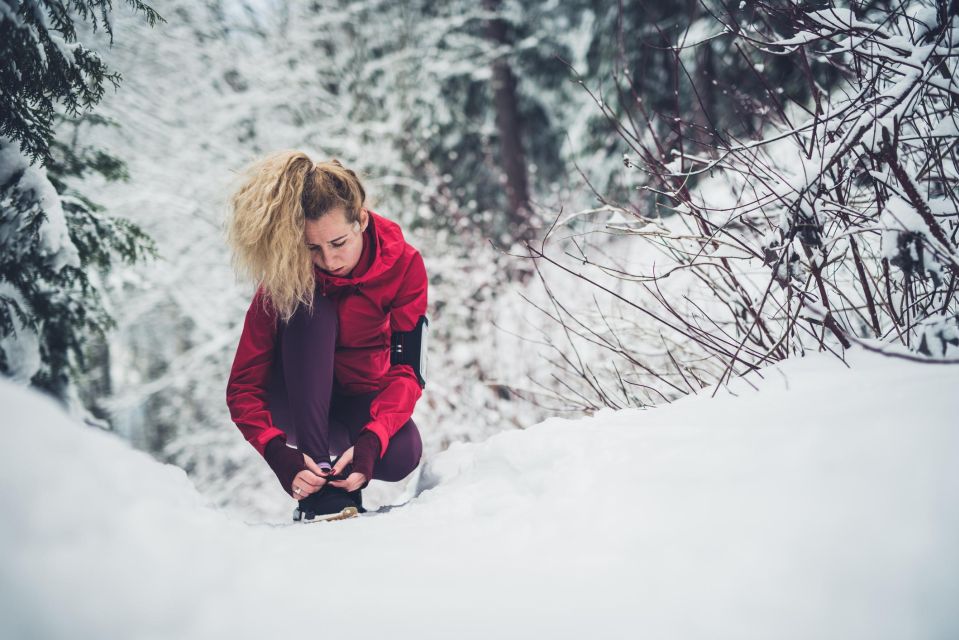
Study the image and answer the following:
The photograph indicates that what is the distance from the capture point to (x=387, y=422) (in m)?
1.82

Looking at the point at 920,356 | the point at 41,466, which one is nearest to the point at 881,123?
the point at 920,356

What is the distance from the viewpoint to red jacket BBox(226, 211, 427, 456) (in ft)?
5.82

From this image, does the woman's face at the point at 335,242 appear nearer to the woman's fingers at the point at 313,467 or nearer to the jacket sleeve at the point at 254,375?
the jacket sleeve at the point at 254,375

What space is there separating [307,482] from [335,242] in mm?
796

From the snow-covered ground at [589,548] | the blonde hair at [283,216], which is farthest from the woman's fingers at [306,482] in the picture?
the blonde hair at [283,216]

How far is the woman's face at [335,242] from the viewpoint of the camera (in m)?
1.73

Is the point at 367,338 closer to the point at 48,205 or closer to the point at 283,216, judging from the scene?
the point at 283,216

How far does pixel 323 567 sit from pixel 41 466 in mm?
512

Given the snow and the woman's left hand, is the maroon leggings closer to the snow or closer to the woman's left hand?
the woman's left hand

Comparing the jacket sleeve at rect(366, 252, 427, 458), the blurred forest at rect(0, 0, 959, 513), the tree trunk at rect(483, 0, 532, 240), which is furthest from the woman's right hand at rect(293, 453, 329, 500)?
the tree trunk at rect(483, 0, 532, 240)

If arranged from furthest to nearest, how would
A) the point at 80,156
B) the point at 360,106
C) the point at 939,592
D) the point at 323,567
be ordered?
the point at 360,106, the point at 80,156, the point at 323,567, the point at 939,592

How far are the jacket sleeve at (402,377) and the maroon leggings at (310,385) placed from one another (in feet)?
0.34

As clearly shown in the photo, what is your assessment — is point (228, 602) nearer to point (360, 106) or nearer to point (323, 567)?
point (323, 567)

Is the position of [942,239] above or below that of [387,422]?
above
